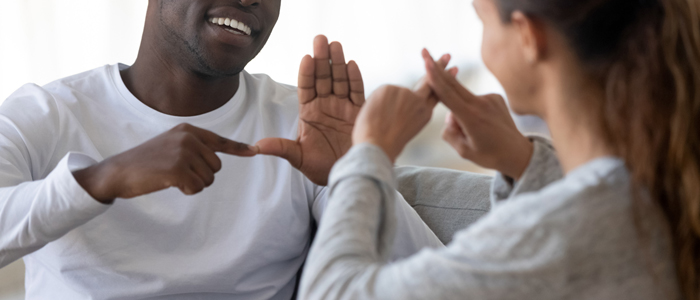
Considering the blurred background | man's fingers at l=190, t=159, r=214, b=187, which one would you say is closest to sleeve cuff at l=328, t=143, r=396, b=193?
man's fingers at l=190, t=159, r=214, b=187

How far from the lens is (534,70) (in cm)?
74

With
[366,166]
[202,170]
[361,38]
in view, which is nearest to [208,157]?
[202,170]

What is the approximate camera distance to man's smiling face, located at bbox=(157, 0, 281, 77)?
4.55 ft

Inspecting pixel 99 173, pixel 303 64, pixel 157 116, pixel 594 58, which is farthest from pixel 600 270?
pixel 157 116

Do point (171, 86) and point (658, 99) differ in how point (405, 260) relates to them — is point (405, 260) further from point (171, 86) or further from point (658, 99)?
point (171, 86)

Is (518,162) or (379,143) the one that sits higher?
(379,143)

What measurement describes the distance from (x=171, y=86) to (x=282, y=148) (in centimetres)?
44

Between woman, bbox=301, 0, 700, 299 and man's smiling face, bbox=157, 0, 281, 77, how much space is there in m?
0.75

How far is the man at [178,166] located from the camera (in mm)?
1011

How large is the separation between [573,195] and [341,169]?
27 centimetres

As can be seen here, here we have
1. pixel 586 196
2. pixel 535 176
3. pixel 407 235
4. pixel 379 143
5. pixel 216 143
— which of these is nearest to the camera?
pixel 586 196

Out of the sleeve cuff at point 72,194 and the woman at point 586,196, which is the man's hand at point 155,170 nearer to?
the sleeve cuff at point 72,194

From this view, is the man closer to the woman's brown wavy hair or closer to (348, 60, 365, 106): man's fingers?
(348, 60, 365, 106): man's fingers

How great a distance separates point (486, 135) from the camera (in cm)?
93
